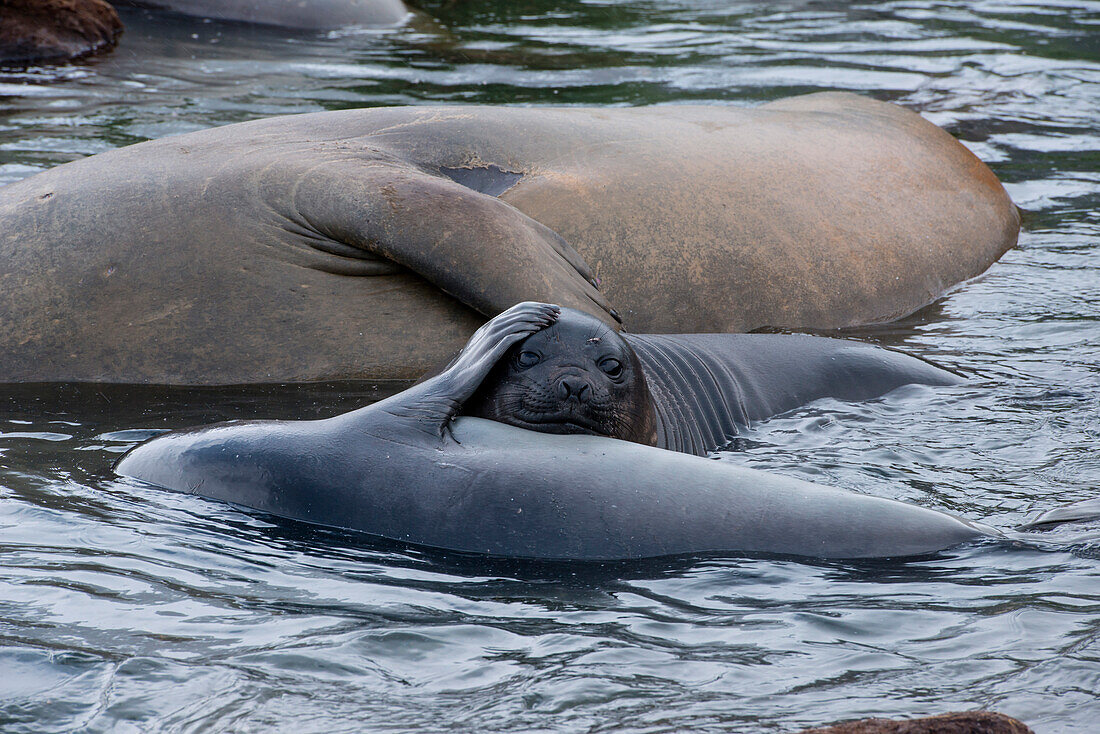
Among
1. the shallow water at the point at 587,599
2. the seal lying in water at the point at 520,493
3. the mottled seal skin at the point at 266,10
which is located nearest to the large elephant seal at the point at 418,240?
the shallow water at the point at 587,599

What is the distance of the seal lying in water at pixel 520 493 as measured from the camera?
3549mm

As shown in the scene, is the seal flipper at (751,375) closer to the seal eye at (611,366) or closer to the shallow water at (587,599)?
the shallow water at (587,599)

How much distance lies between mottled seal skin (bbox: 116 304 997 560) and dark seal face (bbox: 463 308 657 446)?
113 mm

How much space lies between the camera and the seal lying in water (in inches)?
140

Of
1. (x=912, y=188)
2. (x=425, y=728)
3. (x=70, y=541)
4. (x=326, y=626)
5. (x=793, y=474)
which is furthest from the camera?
(x=912, y=188)

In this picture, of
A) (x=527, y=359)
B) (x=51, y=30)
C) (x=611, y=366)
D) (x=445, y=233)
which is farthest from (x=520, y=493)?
(x=51, y=30)

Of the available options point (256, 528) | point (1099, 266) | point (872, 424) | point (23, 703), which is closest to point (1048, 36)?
point (1099, 266)

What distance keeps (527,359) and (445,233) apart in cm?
116

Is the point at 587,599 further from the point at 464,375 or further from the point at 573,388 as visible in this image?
the point at 464,375

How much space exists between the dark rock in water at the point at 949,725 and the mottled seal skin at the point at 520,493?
1123 millimetres

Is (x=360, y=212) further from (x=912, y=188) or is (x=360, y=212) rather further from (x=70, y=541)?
(x=912, y=188)

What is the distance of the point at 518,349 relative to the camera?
4.07 meters

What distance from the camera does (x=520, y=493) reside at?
3.60 m

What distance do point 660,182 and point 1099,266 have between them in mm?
2568
